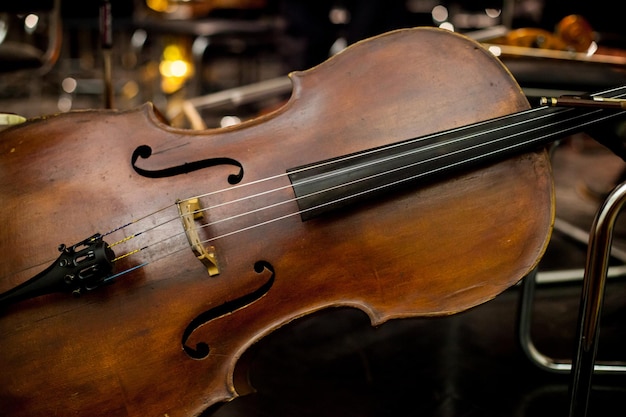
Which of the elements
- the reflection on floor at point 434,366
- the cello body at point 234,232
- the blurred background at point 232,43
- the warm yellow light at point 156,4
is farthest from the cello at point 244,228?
the warm yellow light at point 156,4

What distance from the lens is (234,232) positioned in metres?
0.84

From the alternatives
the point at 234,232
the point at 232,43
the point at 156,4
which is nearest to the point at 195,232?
the point at 234,232

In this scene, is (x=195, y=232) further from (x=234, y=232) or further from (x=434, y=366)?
(x=434, y=366)

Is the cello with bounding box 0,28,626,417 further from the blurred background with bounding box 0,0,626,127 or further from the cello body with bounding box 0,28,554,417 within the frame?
the blurred background with bounding box 0,0,626,127

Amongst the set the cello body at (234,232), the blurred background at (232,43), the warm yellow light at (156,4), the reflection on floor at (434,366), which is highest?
the warm yellow light at (156,4)

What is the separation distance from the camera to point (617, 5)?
294 centimetres

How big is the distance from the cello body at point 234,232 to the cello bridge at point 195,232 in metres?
0.02

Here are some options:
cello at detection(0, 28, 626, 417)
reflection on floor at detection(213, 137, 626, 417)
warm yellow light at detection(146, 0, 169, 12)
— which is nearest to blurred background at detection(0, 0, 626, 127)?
warm yellow light at detection(146, 0, 169, 12)

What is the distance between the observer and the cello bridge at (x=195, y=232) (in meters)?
0.81

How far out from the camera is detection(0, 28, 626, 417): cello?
82 centimetres

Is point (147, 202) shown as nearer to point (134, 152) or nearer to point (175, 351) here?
point (134, 152)

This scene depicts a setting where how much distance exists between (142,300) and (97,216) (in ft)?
0.47

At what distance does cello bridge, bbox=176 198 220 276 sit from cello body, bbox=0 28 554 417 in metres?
0.02

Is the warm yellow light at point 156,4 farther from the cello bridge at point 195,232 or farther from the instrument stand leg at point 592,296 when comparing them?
the instrument stand leg at point 592,296
